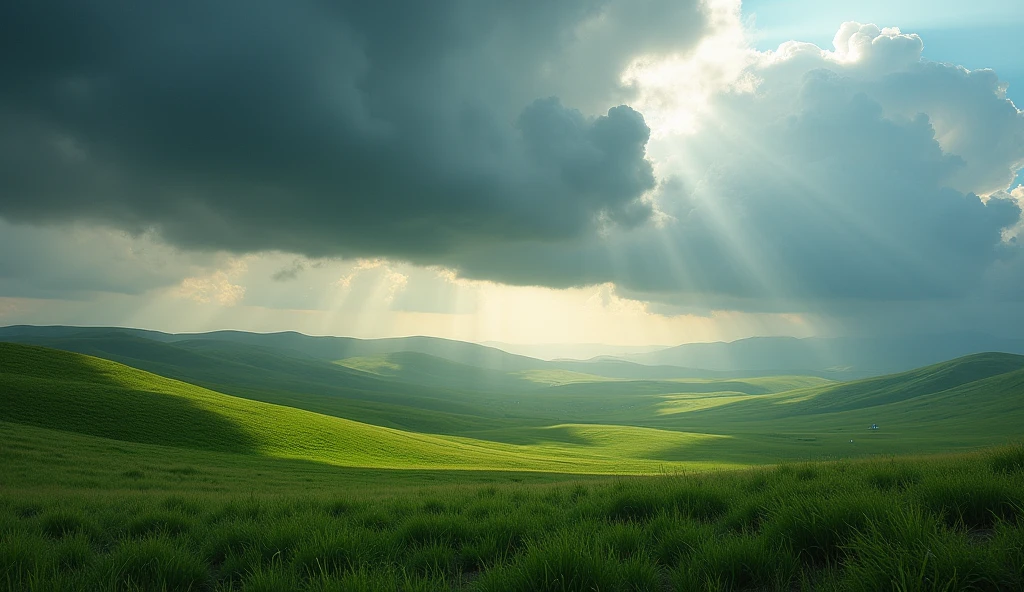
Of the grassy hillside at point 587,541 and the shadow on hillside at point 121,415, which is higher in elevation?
the grassy hillside at point 587,541

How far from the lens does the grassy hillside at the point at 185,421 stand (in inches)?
1983

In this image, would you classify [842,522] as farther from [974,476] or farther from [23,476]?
[23,476]

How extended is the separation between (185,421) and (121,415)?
5799mm

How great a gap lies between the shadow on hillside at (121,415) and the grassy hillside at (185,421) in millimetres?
80

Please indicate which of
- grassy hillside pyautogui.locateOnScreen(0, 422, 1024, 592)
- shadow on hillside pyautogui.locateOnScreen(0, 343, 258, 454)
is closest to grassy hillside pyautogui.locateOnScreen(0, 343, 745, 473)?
shadow on hillside pyautogui.locateOnScreen(0, 343, 258, 454)

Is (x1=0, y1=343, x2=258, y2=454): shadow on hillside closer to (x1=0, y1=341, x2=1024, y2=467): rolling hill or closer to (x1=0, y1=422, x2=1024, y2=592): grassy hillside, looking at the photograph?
(x1=0, y1=341, x2=1024, y2=467): rolling hill

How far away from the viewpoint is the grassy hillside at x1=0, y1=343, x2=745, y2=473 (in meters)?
50.4

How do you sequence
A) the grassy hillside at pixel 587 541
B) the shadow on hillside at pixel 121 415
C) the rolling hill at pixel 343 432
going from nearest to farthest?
1. the grassy hillside at pixel 587 541
2. the shadow on hillside at pixel 121 415
3. the rolling hill at pixel 343 432

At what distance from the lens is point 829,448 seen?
346 feet

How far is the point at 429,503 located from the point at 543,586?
19.2 feet

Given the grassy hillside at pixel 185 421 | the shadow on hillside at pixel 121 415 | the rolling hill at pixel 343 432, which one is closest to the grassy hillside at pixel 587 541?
the rolling hill at pixel 343 432

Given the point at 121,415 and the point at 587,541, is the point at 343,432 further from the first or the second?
the point at 587,541

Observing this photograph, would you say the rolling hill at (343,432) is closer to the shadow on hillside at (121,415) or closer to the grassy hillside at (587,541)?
the shadow on hillside at (121,415)

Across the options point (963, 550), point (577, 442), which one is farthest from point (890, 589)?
point (577, 442)
